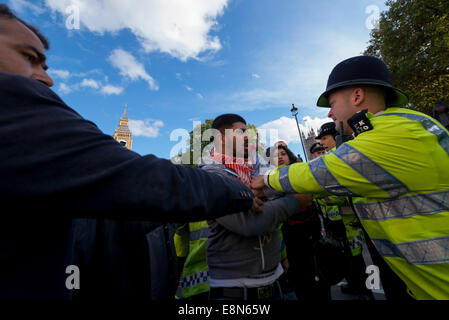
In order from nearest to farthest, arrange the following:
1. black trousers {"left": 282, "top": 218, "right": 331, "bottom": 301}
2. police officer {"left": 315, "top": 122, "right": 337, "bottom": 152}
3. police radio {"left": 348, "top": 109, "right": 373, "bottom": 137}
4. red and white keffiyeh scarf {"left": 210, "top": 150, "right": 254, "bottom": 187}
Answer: police radio {"left": 348, "top": 109, "right": 373, "bottom": 137}
red and white keffiyeh scarf {"left": 210, "top": 150, "right": 254, "bottom": 187}
black trousers {"left": 282, "top": 218, "right": 331, "bottom": 301}
police officer {"left": 315, "top": 122, "right": 337, "bottom": 152}

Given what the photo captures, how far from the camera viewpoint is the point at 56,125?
67 centimetres

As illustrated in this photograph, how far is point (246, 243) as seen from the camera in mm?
1941

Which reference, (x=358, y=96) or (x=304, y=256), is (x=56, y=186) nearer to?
(x=358, y=96)

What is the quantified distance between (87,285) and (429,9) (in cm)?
1777

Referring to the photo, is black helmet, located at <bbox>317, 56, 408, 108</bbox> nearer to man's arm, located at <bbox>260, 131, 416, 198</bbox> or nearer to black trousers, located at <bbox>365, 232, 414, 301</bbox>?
man's arm, located at <bbox>260, 131, 416, 198</bbox>

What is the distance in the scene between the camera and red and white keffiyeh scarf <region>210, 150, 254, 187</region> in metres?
2.30

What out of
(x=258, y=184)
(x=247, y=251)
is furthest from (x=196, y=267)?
(x=258, y=184)

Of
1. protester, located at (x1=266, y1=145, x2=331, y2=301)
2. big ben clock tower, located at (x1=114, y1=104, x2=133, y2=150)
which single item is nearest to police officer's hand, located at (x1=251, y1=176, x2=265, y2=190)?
protester, located at (x1=266, y1=145, x2=331, y2=301)

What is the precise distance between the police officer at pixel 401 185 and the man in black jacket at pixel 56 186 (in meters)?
1.12

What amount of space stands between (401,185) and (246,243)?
1.32m

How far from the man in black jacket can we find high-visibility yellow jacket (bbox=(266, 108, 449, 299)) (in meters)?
1.16

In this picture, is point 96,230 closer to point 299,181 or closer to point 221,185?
point 221,185

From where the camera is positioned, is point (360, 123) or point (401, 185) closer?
point (401, 185)

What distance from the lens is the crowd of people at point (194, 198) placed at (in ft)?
2.15
